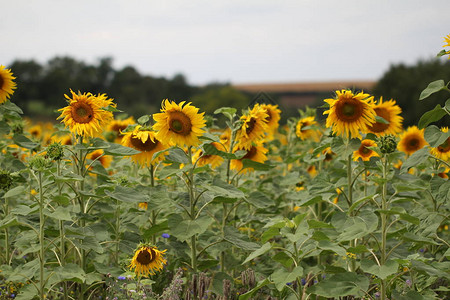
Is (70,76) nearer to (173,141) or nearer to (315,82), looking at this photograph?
(315,82)

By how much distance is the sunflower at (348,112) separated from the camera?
3.33 m

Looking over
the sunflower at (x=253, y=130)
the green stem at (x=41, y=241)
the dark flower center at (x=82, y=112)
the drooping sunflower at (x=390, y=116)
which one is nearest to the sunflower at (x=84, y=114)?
the dark flower center at (x=82, y=112)

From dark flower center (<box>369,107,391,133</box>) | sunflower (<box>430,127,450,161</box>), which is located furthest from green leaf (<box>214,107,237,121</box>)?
sunflower (<box>430,127,450,161</box>)

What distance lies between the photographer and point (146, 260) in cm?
328

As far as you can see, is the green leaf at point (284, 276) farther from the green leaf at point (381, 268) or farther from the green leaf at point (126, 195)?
the green leaf at point (126, 195)

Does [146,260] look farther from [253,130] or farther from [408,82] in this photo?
[408,82]

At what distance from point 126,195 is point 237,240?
2.53ft

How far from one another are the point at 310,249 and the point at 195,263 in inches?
30.9

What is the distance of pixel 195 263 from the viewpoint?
11.4ft

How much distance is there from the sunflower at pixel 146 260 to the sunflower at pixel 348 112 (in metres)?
1.35

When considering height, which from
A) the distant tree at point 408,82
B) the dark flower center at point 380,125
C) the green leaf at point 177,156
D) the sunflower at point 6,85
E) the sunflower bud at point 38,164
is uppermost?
the sunflower at point 6,85

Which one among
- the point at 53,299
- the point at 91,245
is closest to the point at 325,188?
the point at 91,245

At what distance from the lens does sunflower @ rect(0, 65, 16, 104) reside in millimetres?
3756

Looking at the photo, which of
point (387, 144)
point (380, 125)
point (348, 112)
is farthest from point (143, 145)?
point (380, 125)
